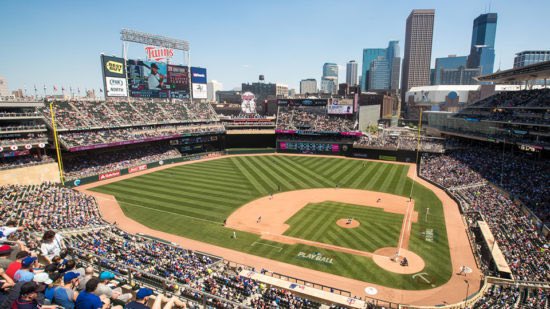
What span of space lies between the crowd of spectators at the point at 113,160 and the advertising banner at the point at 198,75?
1830 centimetres

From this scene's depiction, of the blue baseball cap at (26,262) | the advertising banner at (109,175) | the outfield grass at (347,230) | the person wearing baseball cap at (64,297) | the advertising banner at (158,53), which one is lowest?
the outfield grass at (347,230)

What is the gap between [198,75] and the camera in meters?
73.3

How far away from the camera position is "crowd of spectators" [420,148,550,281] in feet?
72.0

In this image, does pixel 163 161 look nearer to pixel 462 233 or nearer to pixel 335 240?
pixel 335 240

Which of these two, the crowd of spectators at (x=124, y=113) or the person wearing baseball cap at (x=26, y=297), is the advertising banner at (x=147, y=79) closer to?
the crowd of spectators at (x=124, y=113)

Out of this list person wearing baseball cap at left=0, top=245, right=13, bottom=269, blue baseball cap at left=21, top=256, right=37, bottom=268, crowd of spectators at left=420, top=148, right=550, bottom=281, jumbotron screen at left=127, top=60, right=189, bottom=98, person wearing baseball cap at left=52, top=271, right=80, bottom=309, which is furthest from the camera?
jumbotron screen at left=127, top=60, right=189, bottom=98

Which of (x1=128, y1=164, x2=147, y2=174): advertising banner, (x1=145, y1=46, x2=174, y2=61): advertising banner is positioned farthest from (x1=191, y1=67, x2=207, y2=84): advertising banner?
(x1=128, y1=164, x2=147, y2=174): advertising banner

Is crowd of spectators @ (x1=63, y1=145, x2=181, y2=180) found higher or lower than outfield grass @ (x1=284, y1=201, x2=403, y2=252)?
higher

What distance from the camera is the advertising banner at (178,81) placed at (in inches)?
2672

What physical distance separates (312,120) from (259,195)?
37.1 m

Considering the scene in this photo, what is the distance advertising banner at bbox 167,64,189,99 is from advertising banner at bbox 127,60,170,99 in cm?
107

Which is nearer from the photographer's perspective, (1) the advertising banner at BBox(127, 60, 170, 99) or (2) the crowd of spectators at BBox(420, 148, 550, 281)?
(2) the crowd of spectators at BBox(420, 148, 550, 281)

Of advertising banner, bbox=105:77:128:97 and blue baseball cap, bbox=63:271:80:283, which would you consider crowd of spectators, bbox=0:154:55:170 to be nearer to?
advertising banner, bbox=105:77:128:97

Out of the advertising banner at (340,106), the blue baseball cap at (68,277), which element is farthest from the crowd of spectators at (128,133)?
the blue baseball cap at (68,277)
